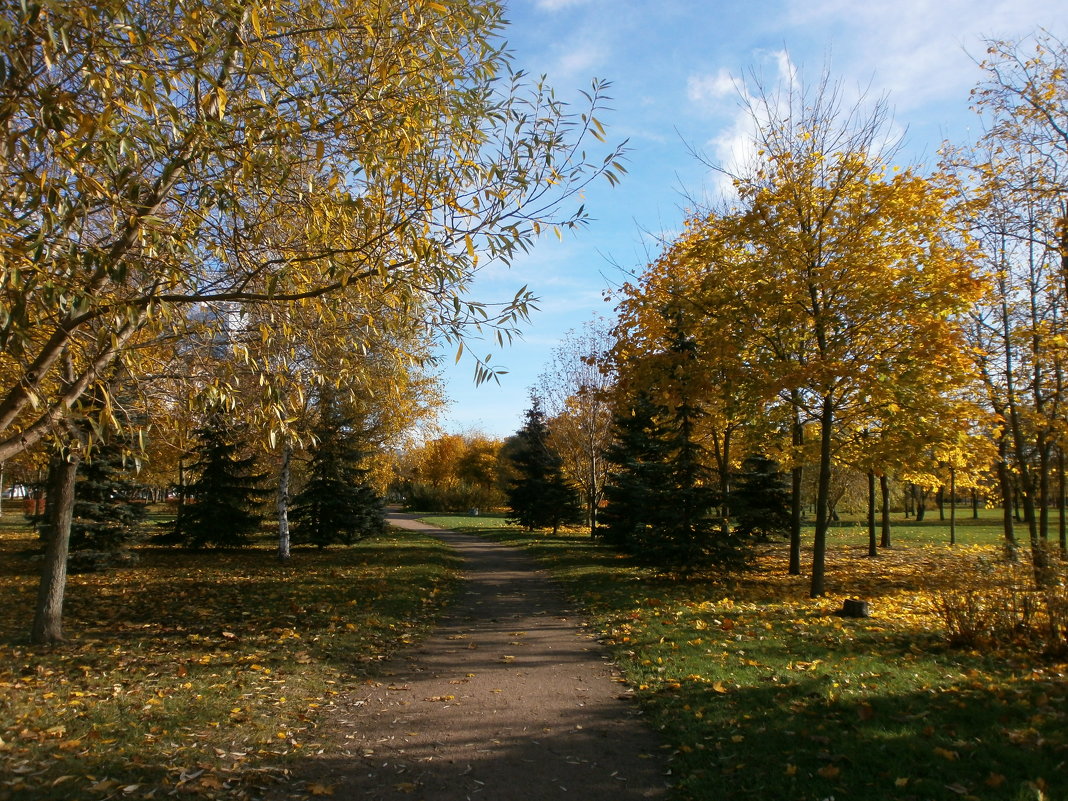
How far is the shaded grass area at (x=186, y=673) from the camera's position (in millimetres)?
4352

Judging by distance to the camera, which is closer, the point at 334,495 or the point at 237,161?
A: the point at 237,161

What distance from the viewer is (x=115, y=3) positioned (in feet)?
13.4

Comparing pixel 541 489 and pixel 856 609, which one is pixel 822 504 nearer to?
pixel 856 609

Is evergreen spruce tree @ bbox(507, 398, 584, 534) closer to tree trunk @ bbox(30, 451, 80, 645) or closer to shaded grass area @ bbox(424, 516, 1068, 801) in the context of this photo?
shaded grass area @ bbox(424, 516, 1068, 801)

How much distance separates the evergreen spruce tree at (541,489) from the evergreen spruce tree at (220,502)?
14.6 meters

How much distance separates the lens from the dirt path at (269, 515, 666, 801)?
435cm

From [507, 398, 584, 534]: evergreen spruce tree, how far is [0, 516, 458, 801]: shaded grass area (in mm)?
18788

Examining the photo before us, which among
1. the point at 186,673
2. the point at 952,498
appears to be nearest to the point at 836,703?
the point at 186,673

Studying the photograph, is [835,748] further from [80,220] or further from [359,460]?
[359,460]

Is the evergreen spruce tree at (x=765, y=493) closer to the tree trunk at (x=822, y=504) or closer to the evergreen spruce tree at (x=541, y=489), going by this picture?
the tree trunk at (x=822, y=504)

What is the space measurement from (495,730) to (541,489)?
28936mm

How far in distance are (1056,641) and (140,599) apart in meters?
13.7

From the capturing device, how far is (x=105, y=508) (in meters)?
16.0

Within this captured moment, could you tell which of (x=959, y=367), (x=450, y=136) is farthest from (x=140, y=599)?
(x=959, y=367)
